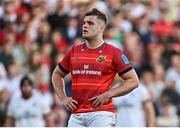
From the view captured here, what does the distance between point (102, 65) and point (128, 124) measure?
4.94 meters

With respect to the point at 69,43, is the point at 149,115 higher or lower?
lower

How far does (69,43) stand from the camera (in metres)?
19.2

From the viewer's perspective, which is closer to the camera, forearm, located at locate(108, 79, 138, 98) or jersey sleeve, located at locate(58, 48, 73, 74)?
forearm, located at locate(108, 79, 138, 98)

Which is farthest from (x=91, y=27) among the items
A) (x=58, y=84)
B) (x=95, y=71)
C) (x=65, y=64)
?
(x=58, y=84)

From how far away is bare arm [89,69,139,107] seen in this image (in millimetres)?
9383

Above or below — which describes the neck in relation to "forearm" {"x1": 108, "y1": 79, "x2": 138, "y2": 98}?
above

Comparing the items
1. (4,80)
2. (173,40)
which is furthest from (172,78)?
(4,80)

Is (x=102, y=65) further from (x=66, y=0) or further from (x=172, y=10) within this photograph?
(x=172, y=10)

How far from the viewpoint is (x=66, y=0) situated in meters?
20.5

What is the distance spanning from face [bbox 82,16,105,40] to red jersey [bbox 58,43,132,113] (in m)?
0.19

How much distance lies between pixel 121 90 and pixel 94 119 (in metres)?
0.46

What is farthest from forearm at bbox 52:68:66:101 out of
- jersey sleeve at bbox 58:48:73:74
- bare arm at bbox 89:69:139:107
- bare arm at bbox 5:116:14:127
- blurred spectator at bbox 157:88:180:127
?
blurred spectator at bbox 157:88:180:127

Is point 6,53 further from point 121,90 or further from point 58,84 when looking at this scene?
point 121,90

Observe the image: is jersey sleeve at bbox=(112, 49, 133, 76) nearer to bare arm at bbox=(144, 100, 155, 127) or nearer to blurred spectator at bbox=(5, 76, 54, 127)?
bare arm at bbox=(144, 100, 155, 127)
